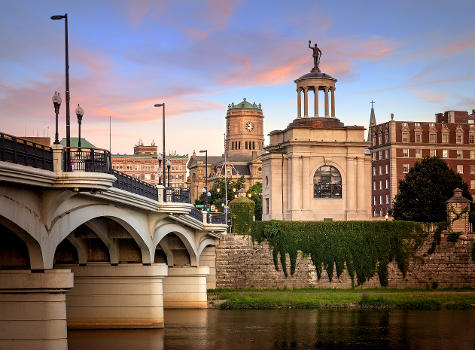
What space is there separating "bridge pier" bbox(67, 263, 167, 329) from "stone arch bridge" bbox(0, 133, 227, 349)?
0.05 meters

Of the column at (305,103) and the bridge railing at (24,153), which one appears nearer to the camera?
the bridge railing at (24,153)

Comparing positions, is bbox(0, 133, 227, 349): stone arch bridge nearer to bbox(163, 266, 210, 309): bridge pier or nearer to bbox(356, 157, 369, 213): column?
bbox(163, 266, 210, 309): bridge pier

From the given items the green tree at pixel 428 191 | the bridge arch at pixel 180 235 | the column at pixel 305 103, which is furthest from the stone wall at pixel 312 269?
the column at pixel 305 103

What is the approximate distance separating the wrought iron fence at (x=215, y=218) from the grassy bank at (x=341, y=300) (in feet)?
18.8

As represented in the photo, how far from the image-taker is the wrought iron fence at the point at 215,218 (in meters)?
75.1

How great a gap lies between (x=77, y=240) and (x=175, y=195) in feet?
20.3

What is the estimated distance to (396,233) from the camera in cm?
8694

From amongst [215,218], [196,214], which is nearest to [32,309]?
[196,214]

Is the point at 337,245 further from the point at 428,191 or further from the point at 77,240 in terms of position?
the point at 77,240

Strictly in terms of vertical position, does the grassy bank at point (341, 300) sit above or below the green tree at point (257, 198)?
below

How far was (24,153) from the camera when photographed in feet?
103

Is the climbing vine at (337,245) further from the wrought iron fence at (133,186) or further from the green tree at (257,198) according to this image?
the green tree at (257,198)

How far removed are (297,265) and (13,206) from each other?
55.7m

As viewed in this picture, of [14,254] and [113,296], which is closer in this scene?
[14,254]
